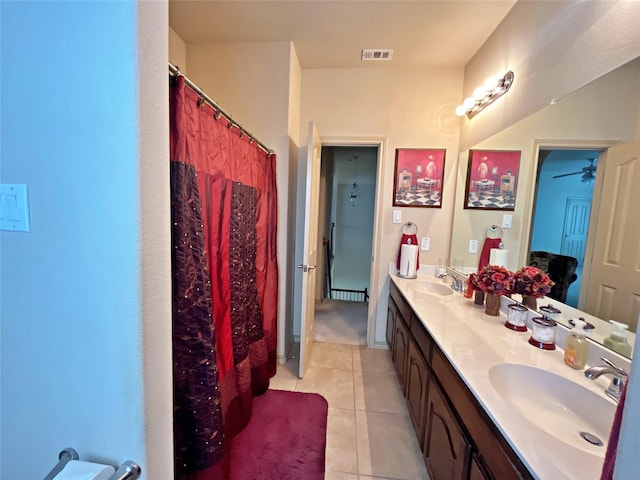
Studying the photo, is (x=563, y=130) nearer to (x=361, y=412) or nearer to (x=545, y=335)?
(x=545, y=335)

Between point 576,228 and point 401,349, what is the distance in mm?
1354

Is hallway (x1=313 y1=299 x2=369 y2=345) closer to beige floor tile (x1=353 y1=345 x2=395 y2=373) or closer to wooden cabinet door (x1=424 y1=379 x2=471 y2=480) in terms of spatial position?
beige floor tile (x1=353 y1=345 x2=395 y2=373)

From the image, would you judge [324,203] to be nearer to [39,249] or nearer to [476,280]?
[476,280]

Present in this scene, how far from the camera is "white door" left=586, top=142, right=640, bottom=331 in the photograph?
960 millimetres

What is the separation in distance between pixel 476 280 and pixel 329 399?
4.47ft

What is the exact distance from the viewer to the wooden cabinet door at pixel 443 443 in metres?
0.97

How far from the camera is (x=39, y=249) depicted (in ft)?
2.08

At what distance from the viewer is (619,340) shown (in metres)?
0.99

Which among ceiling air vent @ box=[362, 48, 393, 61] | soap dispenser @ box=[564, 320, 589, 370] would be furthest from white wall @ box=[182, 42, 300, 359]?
soap dispenser @ box=[564, 320, 589, 370]

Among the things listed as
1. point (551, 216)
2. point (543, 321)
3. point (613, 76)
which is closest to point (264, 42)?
point (613, 76)

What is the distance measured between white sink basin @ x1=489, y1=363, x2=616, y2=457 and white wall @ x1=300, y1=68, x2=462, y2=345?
1.62 m

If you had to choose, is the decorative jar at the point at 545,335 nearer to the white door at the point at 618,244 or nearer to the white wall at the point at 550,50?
the white door at the point at 618,244

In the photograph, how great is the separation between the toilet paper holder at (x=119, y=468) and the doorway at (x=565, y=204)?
1.75 m

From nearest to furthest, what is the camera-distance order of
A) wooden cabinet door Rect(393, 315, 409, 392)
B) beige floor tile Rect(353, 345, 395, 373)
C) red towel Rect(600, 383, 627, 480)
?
red towel Rect(600, 383, 627, 480) < wooden cabinet door Rect(393, 315, 409, 392) < beige floor tile Rect(353, 345, 395, 373)
